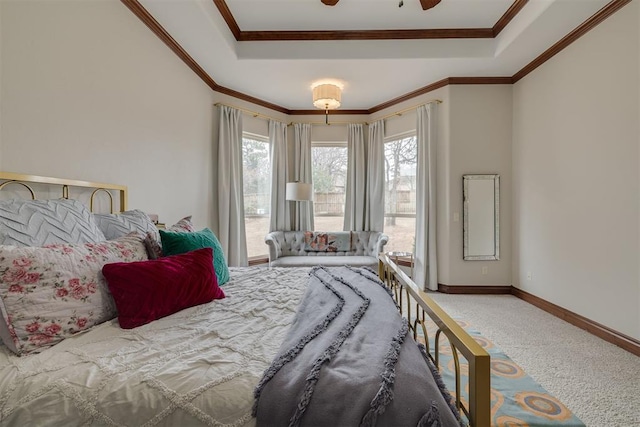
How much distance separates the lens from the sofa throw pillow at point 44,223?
43.9 inches

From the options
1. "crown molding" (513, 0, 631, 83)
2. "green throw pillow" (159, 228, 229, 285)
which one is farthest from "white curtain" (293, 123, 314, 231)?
"crown molding" (513, 0, 631, 83)

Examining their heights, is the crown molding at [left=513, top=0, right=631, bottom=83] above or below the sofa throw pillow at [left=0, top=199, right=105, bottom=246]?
above

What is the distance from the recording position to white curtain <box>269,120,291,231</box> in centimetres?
448

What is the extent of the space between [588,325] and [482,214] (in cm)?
154

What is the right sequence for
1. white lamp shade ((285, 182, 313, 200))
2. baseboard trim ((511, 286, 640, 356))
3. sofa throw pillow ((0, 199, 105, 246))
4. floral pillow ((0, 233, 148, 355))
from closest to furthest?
1. floral pillow ((0, 233, 148, 355))
2. sofa throw pillow ((0, 199, 105, 246))
3. baseboard trim ((511, 286, 640, 356))
4. white lamp shade ((285, 182, 313, 200))

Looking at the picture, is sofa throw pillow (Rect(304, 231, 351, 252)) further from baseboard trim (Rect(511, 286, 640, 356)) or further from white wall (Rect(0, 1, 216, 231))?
baseboard trim (Rect(511, 286, 640, 356))

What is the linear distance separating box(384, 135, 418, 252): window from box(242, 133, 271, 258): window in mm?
1960

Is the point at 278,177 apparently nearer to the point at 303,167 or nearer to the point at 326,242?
the point at 303,167

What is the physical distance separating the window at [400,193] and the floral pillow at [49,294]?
384 centimetres

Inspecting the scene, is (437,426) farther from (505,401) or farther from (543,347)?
(543,347)

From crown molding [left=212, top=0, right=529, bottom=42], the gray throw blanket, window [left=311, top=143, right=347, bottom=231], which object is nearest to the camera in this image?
the gray throw blanket

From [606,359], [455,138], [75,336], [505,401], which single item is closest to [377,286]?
[505,401]

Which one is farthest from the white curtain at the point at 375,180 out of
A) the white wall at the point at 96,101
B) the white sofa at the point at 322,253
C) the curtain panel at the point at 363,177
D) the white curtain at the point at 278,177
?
the white wall at the point at 96,101

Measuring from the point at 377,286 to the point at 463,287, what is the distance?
264 centimetres
